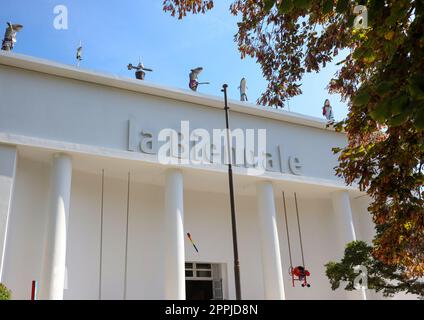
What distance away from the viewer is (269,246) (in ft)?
61.5

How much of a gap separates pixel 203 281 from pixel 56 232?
7921 millimetres

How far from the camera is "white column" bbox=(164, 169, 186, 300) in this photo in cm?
1628

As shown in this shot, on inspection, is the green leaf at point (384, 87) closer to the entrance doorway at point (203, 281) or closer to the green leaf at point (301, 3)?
the green leaf at point (301, 3)

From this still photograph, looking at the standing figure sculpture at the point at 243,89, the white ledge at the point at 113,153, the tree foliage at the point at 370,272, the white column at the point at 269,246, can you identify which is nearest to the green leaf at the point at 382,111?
the tree foliage at the point at 370,272

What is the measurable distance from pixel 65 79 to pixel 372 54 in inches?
560

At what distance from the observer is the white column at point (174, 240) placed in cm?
1628

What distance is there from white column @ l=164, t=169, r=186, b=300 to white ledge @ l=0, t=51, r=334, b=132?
10.6ft

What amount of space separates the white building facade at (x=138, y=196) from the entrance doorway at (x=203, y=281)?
0.05 meters

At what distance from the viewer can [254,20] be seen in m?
7.22

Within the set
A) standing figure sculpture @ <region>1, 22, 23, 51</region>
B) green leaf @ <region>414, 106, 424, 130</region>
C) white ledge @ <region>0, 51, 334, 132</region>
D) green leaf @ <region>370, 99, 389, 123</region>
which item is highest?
standing figure sculpture @ <region>1, 22, 23, 51</region>

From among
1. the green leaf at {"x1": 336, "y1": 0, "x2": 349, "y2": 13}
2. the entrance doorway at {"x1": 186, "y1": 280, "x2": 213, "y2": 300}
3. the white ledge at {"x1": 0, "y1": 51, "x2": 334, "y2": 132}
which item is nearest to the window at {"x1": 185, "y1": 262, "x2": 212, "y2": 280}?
the entrance doorway at {"x1": 186, "y1": 280, "x2": 213, "y2": 300}

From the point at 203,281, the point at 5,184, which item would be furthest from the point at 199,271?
the point at 5,184

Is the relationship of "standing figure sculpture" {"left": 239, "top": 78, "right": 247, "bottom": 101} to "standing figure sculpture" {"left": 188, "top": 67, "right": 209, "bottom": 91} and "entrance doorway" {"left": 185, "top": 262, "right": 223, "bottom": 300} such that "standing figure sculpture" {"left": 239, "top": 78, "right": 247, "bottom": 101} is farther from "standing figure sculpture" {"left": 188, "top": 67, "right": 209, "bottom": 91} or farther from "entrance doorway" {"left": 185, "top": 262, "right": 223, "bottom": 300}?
"entrance doorway" {"left": 185, "top": 262, "right": 223, "bottom": 300}
